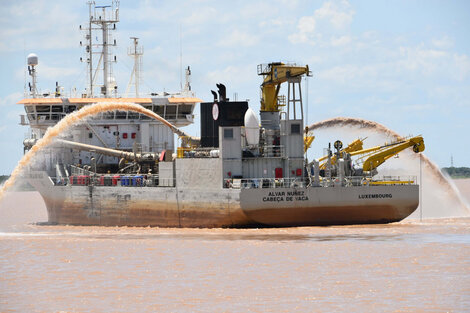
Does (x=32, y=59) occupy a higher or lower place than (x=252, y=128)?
higher

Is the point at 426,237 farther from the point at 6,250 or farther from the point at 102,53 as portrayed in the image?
the point at 102,53

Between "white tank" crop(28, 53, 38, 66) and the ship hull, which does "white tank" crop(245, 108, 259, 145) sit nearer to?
the ship hull

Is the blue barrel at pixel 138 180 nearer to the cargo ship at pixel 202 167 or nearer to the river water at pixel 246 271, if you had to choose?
the cargo ship at pixel 202 167

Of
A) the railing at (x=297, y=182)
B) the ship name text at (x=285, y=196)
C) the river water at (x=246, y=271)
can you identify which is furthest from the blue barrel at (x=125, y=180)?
the ship name text at (x=285, y=196)

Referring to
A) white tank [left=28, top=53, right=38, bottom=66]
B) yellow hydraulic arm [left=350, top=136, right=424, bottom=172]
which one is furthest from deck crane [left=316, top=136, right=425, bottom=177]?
white tank [left=28, top=53, right=38, bottom=66]

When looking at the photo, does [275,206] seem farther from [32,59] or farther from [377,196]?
[32,59]

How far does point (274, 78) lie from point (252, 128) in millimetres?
3798

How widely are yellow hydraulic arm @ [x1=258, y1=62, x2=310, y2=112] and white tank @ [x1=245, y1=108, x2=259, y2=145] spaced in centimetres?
299

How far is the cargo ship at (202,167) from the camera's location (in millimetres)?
39312

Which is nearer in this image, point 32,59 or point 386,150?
point 386,150

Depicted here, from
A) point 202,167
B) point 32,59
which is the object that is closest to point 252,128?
point 202,167

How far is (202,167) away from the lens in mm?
41125

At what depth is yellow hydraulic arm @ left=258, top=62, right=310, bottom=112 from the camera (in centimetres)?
4253

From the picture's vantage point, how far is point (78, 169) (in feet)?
163
